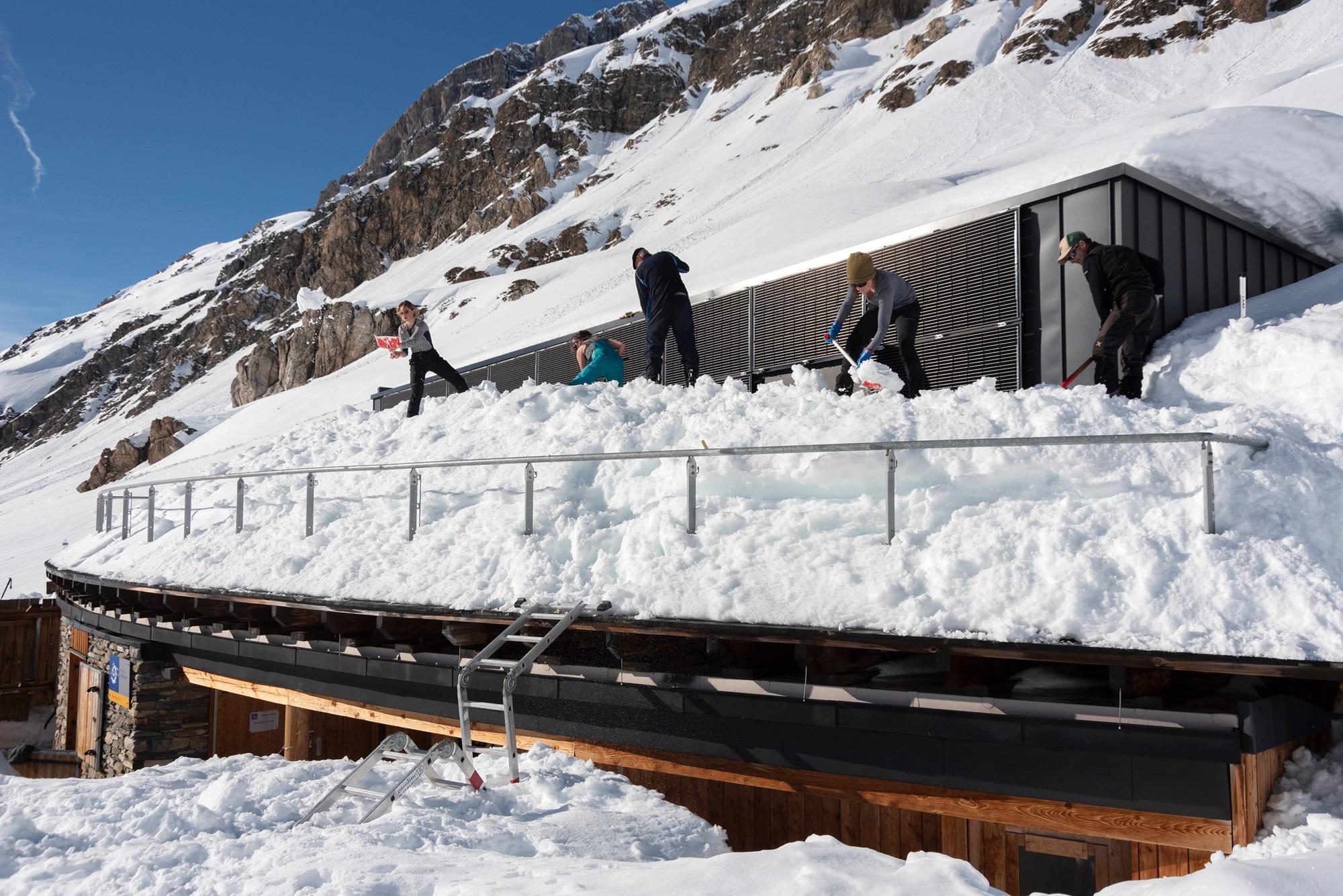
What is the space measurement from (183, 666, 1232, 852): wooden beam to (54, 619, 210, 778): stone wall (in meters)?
5.63

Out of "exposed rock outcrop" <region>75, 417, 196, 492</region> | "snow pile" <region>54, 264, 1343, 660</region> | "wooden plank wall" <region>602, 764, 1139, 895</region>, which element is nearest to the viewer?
"snow pile" <region>54, 264, 1343, 660</region>

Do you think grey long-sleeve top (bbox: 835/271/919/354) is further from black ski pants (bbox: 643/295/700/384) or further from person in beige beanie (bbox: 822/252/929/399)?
black ski pants (bbox: 643/295/700/384)

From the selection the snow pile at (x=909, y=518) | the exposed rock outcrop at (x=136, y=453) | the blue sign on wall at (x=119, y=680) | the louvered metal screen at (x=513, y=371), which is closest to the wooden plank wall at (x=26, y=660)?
the blue sign on wall at (x=119, y=680)

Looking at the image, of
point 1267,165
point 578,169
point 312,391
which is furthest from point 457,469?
point 578,169

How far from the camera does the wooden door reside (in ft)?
39.1

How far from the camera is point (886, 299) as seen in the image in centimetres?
895

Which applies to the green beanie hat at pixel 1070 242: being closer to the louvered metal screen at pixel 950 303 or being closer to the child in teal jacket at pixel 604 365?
the louvered metal screen at pixel 950 303

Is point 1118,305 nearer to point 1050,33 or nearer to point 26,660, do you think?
point 26,660

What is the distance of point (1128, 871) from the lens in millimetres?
4961

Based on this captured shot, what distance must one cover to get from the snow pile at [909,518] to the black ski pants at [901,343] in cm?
59

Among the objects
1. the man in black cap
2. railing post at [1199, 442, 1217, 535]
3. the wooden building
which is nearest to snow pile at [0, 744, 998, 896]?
the wooden building

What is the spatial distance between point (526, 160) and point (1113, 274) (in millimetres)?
95595

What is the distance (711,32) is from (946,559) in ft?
407

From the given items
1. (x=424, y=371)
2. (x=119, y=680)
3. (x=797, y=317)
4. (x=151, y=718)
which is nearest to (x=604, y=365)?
(x=797, y=317)
